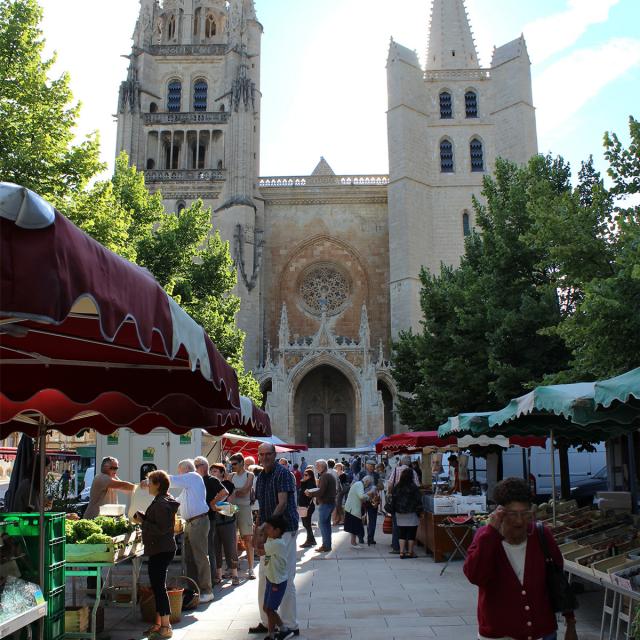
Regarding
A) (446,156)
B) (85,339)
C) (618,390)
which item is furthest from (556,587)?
(446,156)

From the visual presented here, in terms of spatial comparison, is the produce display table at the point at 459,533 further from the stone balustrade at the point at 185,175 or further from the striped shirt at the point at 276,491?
the stone balustrade at the point at 185,175

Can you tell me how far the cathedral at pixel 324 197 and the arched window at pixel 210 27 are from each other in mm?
3314

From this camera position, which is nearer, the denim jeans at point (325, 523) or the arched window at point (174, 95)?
the denim jeans at point (325, 523)

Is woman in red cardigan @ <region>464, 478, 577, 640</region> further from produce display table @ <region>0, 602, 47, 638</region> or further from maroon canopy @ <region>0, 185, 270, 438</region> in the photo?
produce display table @ <region>0, 602, 47, 638</region>

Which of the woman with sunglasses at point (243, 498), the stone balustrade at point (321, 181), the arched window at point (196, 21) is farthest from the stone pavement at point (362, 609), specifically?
the arched window at point (196, 21)

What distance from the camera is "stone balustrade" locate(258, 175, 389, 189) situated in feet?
115

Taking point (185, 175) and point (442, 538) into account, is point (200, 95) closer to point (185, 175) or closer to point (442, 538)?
point (185, 175)

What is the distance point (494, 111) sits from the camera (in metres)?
33.4

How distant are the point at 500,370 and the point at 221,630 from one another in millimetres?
9208

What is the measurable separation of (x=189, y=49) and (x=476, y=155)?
16.8 metres

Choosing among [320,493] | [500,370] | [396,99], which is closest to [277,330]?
[396,99]

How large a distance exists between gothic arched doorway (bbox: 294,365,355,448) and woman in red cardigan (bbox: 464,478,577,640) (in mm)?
29364

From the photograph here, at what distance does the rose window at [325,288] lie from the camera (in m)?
34.2

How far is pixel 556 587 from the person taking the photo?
312 cm
